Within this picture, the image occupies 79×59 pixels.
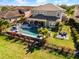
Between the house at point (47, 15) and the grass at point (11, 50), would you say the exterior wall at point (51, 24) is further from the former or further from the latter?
the grass at point (11, 50)

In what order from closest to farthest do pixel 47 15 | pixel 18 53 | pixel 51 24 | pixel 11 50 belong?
pixel 18 53 → pixel 11 50 → pixel 51 24 → pixel 47 15

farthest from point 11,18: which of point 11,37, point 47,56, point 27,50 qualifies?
point 47,56

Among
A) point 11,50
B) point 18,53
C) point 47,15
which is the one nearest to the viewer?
point 18,53

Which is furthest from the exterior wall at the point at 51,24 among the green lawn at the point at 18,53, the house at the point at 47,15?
the green lawn at the point at 18,53

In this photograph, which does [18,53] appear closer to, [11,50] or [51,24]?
[11,50]

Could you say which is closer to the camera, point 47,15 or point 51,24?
point 51,24

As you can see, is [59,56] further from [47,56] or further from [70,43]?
[70,43]

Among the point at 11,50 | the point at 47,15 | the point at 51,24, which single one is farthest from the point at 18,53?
the point at 47,15
